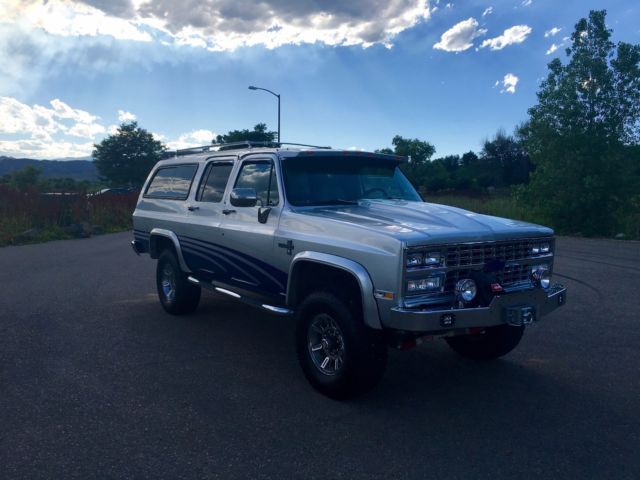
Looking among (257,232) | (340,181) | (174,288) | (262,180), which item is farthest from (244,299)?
(174,288)

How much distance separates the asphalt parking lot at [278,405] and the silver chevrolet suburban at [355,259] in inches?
17.3

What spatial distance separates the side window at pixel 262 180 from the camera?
18.0 feet

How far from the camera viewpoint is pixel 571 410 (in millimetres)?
4336

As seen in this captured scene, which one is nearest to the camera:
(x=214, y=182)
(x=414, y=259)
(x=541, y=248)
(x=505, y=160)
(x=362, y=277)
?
(x=414, y=259)

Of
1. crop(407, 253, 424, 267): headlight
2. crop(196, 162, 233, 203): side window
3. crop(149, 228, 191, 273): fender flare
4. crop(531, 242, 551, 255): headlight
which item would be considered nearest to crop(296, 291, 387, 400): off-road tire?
crop(407, 253, 424, 267): headlight

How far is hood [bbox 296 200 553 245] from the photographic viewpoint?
13.7 ft

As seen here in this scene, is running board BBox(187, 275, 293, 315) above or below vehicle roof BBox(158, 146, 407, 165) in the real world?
below

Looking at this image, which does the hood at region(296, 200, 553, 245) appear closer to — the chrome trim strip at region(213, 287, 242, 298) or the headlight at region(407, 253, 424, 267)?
the headlight at region(407, 253, 424, 267)

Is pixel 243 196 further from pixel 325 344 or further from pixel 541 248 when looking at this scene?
pixel 541 248

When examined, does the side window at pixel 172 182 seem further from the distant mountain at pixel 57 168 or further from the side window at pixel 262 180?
the distant mountain at pixel 57 168

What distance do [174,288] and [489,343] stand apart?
3.98 metres

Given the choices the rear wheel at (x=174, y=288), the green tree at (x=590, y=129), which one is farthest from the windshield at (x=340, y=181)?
the green tree at (x=590, y=129)

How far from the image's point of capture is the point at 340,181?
5.69m

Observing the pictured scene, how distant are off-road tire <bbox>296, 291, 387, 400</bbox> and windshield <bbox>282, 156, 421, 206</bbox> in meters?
1.20
